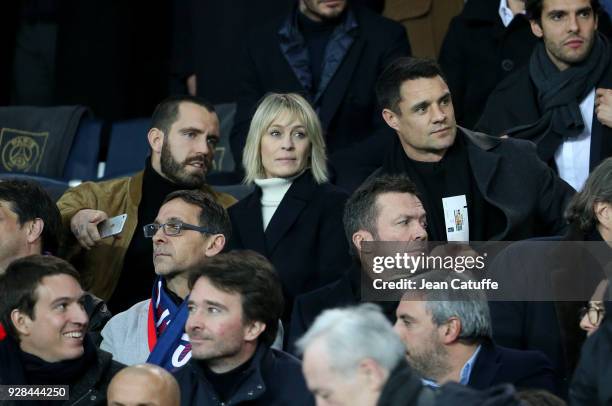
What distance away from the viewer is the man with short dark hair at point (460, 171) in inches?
253

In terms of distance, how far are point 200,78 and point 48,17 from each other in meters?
1.34

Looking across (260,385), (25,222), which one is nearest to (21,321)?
(260,385)

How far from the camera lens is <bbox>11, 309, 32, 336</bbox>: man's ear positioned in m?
5.42

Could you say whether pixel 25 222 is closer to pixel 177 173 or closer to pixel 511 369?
pixel 177 173

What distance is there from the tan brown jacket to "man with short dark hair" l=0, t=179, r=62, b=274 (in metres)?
0.30

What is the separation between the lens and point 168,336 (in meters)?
5.84

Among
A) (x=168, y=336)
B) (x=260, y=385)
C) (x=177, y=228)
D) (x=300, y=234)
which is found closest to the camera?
(x=260, y=385)

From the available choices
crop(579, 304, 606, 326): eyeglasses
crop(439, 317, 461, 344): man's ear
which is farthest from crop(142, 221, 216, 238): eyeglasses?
crop(579, 304, 606, 326): eyeglasses

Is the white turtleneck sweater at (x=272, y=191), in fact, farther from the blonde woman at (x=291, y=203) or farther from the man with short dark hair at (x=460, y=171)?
the man with short dark hair at (x=460, y=171)

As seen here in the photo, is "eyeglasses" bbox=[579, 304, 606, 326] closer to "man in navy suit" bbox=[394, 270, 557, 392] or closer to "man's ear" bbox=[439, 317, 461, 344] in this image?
"man in navy suit" bbox=[394, 270, 557, 392]

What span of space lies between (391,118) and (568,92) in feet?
2.72

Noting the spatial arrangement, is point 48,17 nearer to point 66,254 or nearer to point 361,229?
point 66,254

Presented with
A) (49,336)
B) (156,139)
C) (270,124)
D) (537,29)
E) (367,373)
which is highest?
(537,29)

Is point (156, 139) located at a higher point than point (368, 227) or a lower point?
higher
